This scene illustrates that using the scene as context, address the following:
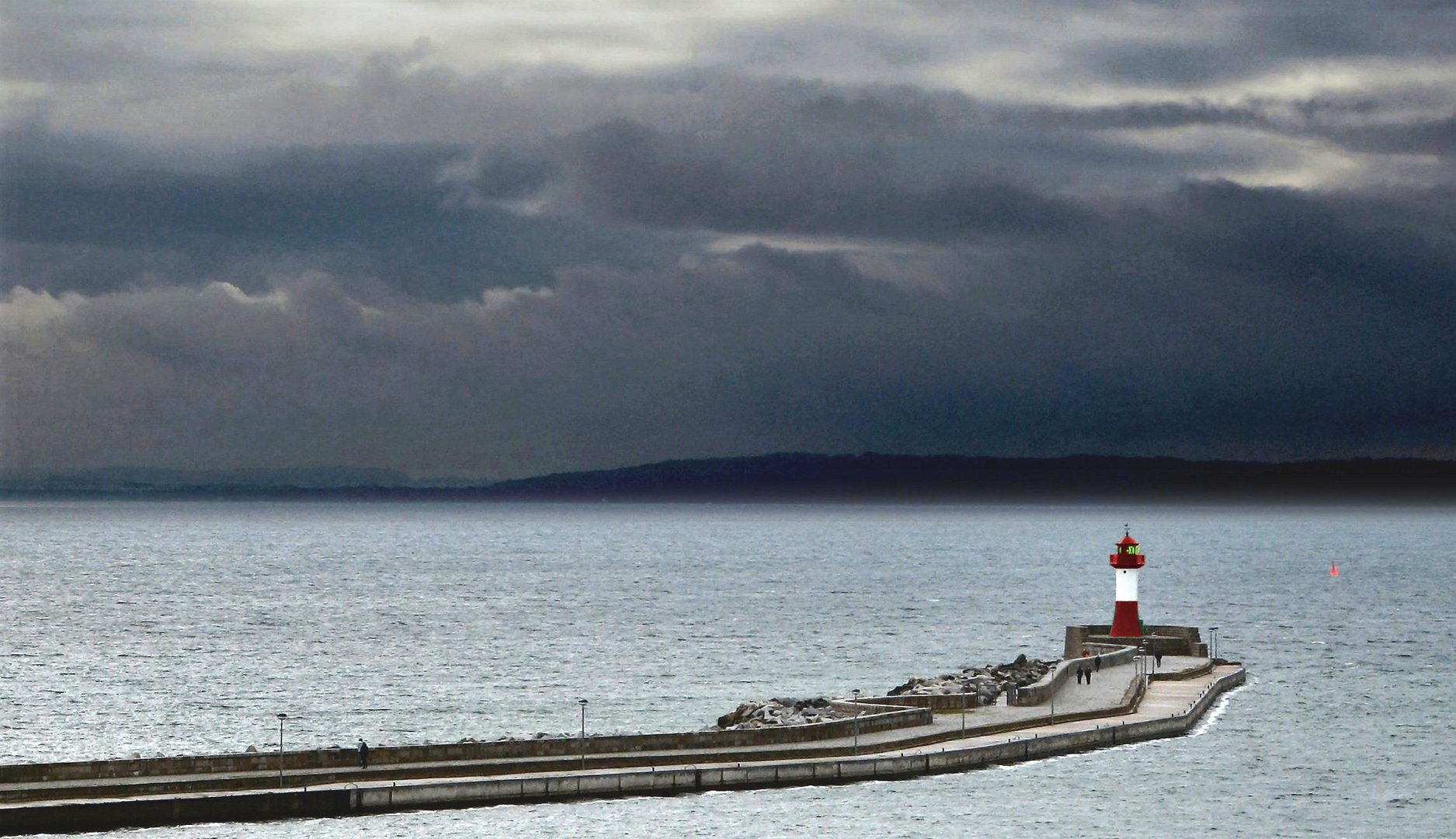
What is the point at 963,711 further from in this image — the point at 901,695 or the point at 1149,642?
the point at 1149,642

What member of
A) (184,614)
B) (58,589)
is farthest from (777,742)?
(58,589)

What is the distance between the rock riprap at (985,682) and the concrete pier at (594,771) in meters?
1.80

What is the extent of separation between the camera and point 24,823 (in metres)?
47.6

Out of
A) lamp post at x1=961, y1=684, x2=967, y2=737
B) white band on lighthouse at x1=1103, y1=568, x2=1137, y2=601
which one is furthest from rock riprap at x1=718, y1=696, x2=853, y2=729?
white band on lighthouse at x1=1103, y1=568, x2=1137, y2=601

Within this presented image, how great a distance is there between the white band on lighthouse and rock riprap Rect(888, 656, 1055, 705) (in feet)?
26.4

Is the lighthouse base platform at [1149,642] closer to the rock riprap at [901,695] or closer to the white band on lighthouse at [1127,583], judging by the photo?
the white band on lighthouse at [1127,583]

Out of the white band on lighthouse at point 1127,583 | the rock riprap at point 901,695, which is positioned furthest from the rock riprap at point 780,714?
the white band on lighthouse at point 1127,583

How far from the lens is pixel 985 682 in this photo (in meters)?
75.0

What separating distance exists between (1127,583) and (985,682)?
2339 cm

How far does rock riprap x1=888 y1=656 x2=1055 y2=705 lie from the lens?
73.2 metres

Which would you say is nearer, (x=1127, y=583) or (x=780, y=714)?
(x=780, y=714)

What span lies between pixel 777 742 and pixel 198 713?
3508cm

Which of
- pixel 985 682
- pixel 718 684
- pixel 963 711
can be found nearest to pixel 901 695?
pixel 985 682

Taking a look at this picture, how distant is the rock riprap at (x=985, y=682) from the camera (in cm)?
7325
